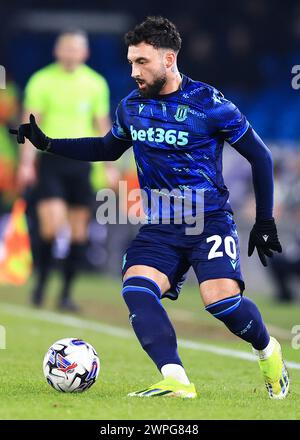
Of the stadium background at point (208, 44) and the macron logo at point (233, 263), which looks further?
the stadium background at point (208, 44)

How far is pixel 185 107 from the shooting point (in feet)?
20.2

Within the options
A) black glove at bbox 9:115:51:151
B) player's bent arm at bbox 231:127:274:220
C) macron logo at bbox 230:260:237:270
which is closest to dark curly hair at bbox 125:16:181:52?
player's bent arm at bbox 231:127:274:220

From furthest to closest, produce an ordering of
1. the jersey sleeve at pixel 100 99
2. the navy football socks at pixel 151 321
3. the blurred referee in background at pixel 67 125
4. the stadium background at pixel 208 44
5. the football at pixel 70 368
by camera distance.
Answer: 1. the stadium background at pixel 208 44
2. the jersey sleeve at pixel 100 99
3. the blurred referee in background at pixel 67 125
4. the football at pixel 70 368
5. the navy football socks at pixel 151 321

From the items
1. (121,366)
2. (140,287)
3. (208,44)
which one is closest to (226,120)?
(140,287)

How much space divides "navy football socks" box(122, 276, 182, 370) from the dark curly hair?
4.09ft

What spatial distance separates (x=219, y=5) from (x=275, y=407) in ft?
56.2

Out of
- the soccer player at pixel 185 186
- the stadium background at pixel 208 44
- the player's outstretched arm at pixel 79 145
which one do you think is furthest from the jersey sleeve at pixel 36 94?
the stadium background at pixel 208 44

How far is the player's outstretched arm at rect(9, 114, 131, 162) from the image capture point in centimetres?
652

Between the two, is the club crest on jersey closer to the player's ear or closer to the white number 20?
the player's ear

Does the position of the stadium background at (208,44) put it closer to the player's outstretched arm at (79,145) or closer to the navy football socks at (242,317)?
the player's outstretched arm at (79,145)

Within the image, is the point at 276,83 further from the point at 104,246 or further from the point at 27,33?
the point at 104,246

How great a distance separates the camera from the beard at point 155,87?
20.0 ft

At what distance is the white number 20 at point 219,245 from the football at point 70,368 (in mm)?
883

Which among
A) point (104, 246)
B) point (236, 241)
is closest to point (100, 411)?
point (236, 241)
